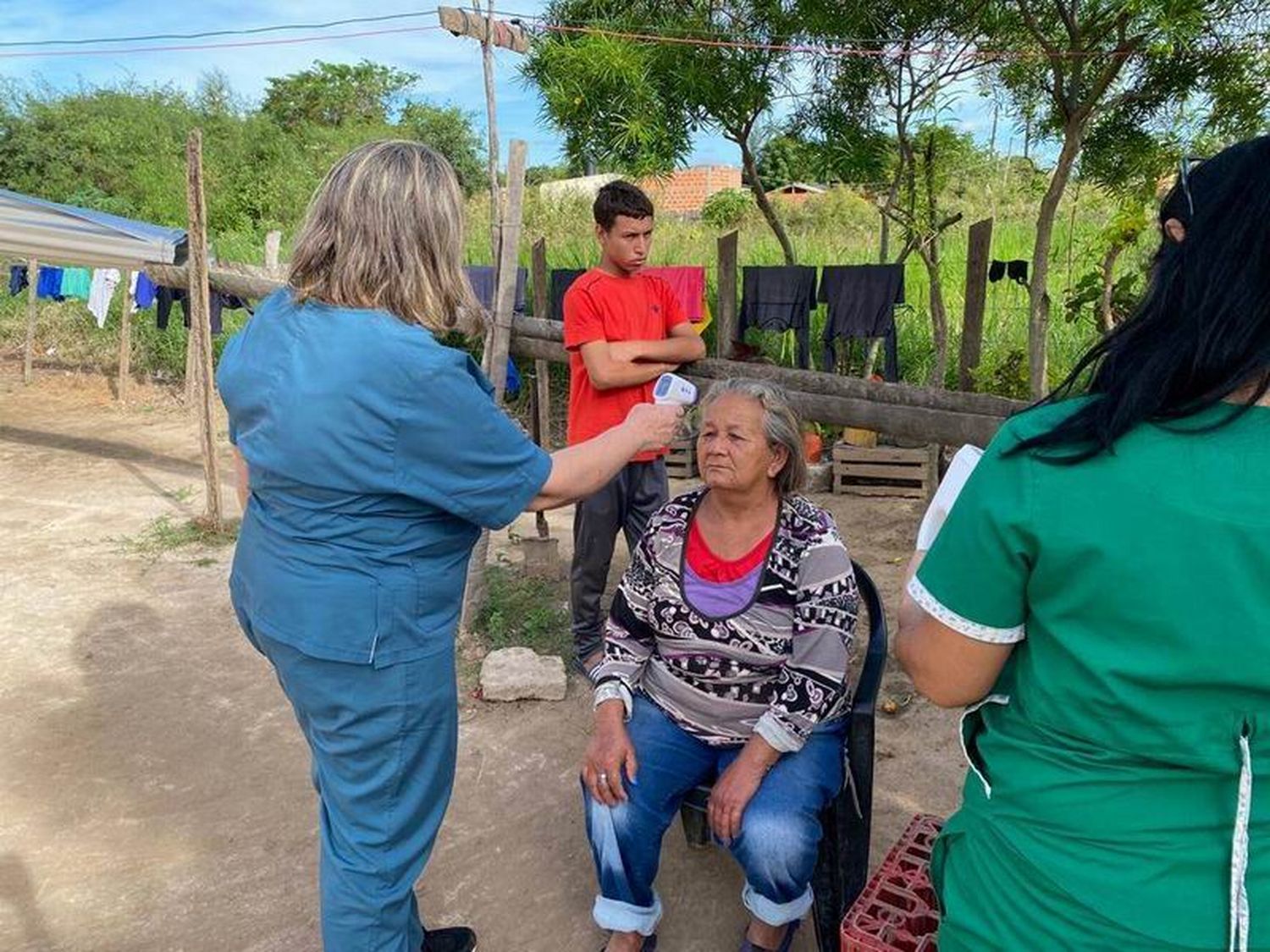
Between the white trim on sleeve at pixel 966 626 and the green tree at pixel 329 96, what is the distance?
30.3m

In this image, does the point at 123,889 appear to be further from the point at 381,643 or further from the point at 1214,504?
the point at 1214,504

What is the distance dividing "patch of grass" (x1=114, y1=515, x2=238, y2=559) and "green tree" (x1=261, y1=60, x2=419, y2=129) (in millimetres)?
25156

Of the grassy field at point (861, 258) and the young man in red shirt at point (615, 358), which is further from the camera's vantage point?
the grassy field at point (861, 258)

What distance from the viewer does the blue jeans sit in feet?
6.93

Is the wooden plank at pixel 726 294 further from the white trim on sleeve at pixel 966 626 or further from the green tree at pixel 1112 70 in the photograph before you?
the white trim on sleeve at pixel 966 626

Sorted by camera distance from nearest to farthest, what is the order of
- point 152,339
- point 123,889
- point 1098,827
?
point 1098,827 → point 123,889 → point 152,339

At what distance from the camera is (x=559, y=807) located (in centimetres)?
312

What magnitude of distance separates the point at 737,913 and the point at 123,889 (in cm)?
177

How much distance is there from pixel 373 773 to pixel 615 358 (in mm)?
2112

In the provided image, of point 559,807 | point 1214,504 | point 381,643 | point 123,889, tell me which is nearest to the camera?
point 1214,504

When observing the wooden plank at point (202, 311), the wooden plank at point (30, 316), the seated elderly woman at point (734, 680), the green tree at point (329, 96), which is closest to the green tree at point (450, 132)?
the green tree at point (329, 96)

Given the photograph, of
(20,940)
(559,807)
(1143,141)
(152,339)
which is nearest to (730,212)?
(152,339)

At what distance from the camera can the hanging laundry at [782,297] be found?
5.89 m

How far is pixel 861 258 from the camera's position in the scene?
862 centimetres
